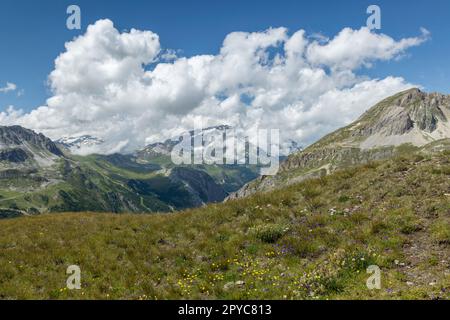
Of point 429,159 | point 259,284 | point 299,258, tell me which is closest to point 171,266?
point 259,284

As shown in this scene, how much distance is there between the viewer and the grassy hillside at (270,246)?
12.7 meters

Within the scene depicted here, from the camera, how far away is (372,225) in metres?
15.8

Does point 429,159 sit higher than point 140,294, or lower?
higher

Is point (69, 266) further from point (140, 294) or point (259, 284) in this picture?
point (259, 284)

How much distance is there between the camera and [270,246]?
617 inches

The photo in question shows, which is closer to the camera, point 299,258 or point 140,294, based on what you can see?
point 140,294

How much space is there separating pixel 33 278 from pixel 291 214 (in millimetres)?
12314

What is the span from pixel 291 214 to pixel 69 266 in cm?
1101

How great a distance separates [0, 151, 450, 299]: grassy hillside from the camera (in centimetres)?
1269

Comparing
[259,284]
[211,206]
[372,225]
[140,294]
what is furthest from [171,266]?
[372,225]
